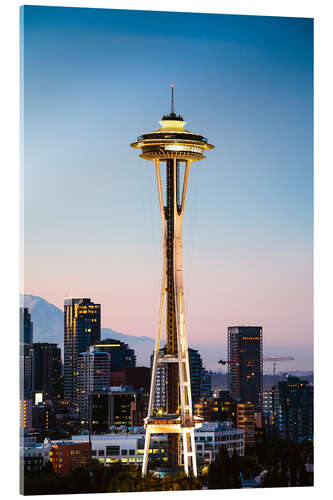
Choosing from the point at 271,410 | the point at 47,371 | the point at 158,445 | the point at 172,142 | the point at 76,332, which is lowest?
the point at 158,445

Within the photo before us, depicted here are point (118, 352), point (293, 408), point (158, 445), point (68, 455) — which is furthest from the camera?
point (118, 352)

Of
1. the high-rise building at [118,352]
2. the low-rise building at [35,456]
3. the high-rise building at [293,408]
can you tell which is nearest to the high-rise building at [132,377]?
the high-rise building at [118,352]

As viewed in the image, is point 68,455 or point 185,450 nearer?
point 185,450

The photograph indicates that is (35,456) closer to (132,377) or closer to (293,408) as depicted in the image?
(293,408)

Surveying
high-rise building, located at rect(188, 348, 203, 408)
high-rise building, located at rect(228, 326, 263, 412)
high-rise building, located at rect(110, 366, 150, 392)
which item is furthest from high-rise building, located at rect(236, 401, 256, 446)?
high-rise building, located at rect(110, 366, 150, 392)

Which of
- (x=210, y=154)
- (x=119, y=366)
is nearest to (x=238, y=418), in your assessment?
(x=119, y=366)

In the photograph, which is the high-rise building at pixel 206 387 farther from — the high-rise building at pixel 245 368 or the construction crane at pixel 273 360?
the construction crane at pixel 273 360

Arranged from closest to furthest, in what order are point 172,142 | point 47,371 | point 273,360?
1. point 172,142
2. point 273,360
3. point 47,371

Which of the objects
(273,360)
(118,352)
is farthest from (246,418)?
(273,360)
